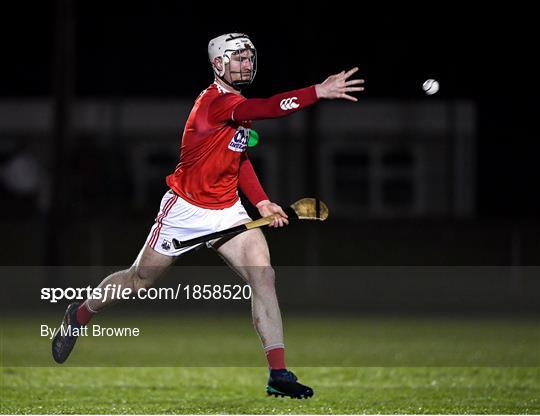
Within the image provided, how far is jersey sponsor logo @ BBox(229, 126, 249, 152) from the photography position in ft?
30.4

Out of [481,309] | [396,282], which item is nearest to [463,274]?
[396,282]

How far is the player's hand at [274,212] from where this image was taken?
930 cm

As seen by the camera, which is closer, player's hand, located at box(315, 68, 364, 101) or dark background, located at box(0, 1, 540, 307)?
player's hand, located at box(315, 68, 364, 101)

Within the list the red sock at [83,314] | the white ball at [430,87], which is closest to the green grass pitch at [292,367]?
the red sock at [83,314]

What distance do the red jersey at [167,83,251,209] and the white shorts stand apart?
0.05 m

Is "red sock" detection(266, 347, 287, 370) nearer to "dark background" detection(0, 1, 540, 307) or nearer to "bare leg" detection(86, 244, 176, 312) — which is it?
"bare leg" detection(86, 244, 176, 312)

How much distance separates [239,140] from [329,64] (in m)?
30.8

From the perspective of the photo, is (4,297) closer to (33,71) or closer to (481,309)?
(481,309)

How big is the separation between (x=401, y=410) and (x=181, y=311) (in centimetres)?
1139

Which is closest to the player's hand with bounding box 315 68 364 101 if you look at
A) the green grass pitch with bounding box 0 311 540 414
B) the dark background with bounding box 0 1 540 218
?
the green grass pitch with bounding box 0 311 540 414

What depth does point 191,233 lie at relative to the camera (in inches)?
372

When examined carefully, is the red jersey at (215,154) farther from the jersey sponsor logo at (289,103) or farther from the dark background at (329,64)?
the dark background at (329,64)

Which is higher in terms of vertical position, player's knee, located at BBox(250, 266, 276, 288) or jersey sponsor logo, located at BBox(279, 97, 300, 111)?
jersey sponsor logo, located at BBox(279, 97, 300, 111)

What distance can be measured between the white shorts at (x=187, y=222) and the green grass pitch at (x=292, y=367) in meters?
1.91
